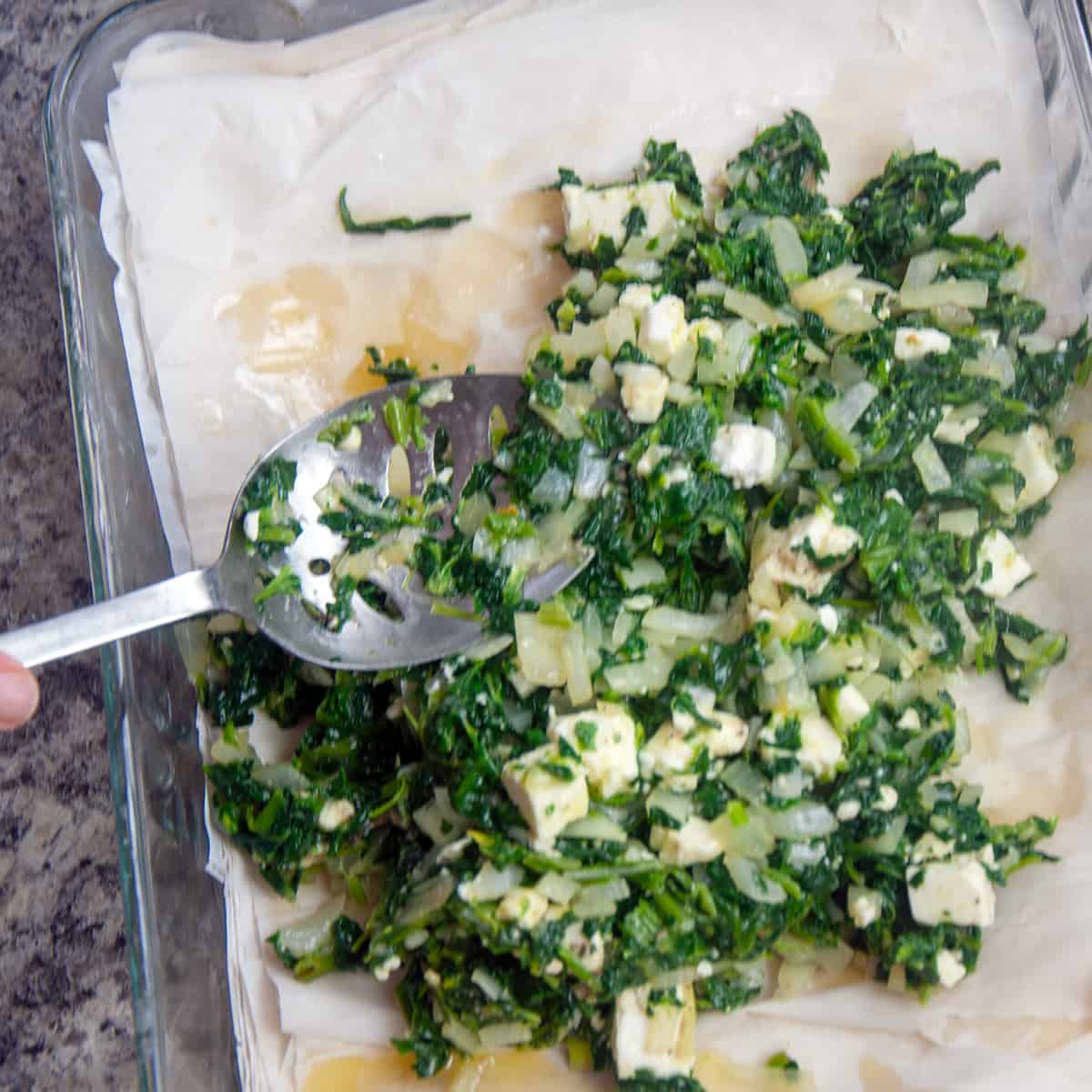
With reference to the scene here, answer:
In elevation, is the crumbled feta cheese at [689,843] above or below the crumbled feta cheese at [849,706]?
below

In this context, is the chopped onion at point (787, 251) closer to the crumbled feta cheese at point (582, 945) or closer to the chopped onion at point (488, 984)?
the crumbled feta cheese at point (582, 945)

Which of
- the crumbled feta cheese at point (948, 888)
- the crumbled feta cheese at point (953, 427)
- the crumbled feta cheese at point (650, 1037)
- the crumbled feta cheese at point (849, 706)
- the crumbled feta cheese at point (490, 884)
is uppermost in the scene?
the crumbled feta cheese at point (953, 427)

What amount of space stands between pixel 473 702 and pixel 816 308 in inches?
50.3

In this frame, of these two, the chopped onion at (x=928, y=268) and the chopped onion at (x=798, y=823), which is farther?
the chopped onion at (x=928, y=268)

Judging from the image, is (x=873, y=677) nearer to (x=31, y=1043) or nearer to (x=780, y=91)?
(x=780, y=91)

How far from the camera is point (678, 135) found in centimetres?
269

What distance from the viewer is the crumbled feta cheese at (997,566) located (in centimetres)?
223

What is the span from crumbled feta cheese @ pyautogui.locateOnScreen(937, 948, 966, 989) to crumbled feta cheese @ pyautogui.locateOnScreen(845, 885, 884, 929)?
14cm

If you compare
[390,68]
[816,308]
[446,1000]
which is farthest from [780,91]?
[446,1000]

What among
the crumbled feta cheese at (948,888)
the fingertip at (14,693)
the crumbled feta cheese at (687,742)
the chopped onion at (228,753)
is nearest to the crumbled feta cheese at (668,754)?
the crumbled feta cheese at (687,742)

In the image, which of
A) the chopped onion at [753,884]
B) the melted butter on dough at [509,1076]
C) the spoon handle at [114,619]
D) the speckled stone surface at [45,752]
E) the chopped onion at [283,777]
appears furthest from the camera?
the speckled stone surface at [45,752]

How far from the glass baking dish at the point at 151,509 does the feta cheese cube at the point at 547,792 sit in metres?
0.88

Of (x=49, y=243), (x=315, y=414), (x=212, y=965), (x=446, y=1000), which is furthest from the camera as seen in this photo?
(x=49, y=243)

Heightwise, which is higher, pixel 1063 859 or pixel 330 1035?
pixel 1063 859
